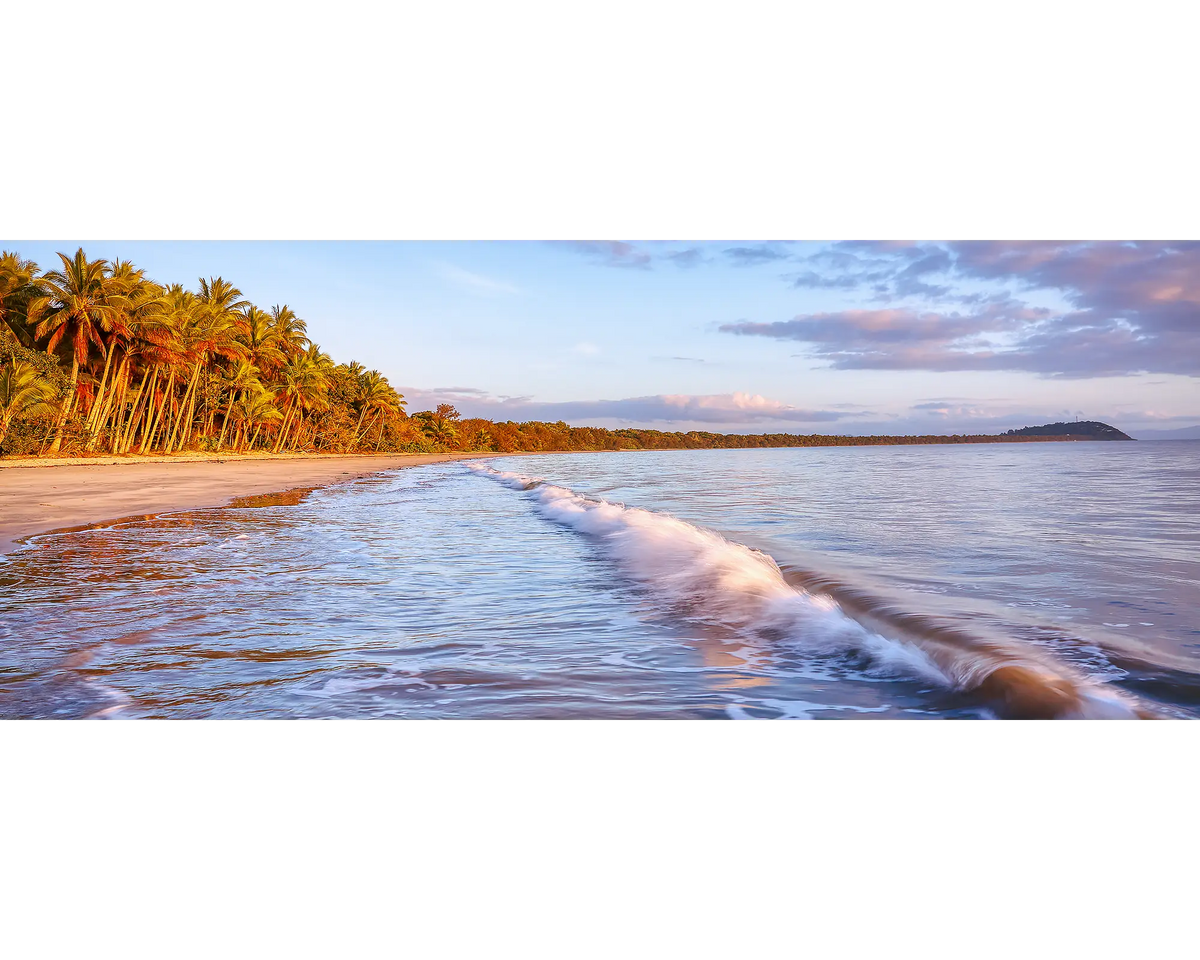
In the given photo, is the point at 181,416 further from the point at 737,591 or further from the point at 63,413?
the point at 737,591

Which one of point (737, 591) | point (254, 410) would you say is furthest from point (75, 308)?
point (737, 591)

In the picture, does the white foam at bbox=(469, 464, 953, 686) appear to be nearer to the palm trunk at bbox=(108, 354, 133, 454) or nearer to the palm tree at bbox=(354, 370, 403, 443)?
the palm trunk at bbox=(108, 354, 133, 454)

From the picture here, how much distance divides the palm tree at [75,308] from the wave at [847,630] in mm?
29685

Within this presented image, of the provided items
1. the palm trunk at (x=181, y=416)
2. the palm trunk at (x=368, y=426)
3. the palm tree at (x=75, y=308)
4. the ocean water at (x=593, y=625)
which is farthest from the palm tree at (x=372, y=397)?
the ocean water at (x=593, y=625)

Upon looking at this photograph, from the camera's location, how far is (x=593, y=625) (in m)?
Answer: 4.04

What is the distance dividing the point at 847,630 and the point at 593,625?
54.0 inches

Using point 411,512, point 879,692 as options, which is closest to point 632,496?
point 411,512

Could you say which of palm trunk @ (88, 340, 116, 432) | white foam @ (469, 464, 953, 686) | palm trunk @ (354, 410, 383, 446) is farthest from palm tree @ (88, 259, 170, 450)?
palm trunk @ (354, 410, 383, 446)

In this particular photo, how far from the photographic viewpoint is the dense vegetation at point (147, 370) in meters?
28.1

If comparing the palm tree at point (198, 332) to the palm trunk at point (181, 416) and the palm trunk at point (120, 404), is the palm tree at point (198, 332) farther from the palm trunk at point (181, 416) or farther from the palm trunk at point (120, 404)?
the palm trunk at point (120, 404)

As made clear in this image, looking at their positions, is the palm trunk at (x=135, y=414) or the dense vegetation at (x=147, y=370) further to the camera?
the palm trunk at (x=135, y=414)
